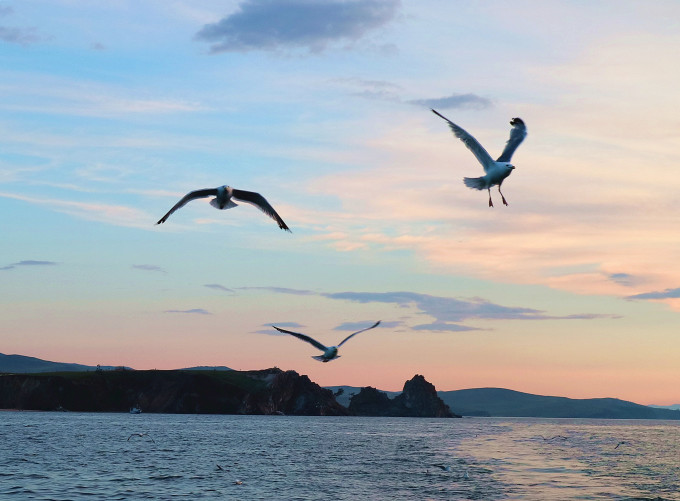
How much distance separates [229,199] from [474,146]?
841 centimetres

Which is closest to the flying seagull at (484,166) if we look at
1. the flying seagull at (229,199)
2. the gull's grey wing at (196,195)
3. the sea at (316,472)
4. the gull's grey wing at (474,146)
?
the gull's grey wing at (474,146)

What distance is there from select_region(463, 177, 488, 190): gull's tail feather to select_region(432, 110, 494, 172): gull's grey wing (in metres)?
0.74

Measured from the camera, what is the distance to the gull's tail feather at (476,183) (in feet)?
86.3

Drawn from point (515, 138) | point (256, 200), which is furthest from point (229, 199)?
point (515, 138)

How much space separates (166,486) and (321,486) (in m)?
10.4

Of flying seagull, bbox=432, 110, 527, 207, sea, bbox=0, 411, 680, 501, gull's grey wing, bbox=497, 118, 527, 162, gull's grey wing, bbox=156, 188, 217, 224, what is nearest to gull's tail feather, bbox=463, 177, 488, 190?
flying seagull, bbox=432, 110, 527, 207

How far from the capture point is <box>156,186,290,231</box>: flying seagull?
86.7 feet

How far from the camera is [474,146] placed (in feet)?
90.1

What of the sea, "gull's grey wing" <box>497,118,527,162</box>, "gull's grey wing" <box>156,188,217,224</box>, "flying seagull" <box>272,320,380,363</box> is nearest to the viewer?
"gull's grey wing" <box>156,188,217,224</box>

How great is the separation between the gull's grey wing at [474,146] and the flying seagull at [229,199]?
254 inches

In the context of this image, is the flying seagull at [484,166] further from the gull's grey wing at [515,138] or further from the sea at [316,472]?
the sea at [316,472]

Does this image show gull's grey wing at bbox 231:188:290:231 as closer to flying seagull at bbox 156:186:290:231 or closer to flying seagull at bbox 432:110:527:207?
flying seagull at bbox 156:186:290:231

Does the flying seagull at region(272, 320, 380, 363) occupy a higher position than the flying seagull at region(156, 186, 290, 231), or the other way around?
the flying seagull at region(156, 186, 290, 231)

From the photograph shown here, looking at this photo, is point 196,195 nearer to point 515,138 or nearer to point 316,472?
point 515,138
